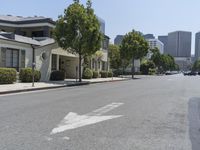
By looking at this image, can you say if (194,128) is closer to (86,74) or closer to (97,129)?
(97,129)

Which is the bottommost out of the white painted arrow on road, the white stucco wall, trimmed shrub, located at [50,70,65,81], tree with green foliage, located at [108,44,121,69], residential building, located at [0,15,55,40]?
the white painted arrow on road

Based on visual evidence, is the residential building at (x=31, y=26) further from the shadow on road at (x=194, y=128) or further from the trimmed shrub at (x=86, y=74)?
the shadow on road at (x=194, y=128)

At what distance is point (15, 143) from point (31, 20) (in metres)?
36.6

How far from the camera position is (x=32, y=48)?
1216 inches

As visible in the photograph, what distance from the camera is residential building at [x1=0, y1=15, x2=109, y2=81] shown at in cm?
2839

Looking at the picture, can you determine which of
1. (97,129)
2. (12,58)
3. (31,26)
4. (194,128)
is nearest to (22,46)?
(12,58)

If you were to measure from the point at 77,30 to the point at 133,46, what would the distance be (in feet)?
79.7

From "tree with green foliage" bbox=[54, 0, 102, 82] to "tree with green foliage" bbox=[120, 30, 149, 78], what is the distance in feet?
75.7

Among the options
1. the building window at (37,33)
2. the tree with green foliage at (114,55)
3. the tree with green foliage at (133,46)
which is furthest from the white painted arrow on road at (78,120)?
the tree with green foliage at (114,55)

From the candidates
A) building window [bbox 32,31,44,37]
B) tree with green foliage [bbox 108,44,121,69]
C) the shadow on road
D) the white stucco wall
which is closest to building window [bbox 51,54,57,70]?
the white stucco wall

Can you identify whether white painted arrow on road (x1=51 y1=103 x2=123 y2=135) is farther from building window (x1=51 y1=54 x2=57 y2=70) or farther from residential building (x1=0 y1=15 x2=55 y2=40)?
residential building (x1=0 y1=15 x2=55 y2=40)

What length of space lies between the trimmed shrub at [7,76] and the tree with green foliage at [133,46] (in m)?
31.3

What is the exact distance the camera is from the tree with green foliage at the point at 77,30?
31188mm

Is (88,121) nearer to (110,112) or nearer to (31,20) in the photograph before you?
(110,112)
